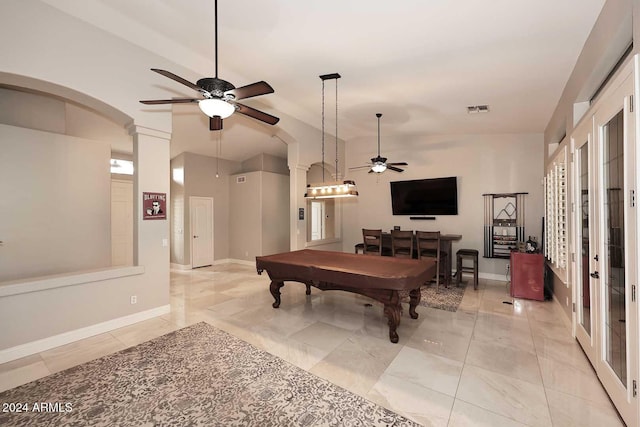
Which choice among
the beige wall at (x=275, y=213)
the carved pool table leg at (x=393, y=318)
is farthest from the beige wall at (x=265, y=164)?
the carved pool table leg at (x=393, y=318)

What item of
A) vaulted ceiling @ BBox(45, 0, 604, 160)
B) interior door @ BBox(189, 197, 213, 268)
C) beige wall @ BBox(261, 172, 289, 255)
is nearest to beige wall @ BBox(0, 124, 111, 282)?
vaulted ceiling @ BBox(45, 0, 604, 160)

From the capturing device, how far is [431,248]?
5.42 metres

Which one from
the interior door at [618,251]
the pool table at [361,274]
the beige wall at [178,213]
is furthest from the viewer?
the beige wall at [178,213]

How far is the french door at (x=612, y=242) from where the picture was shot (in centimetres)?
179

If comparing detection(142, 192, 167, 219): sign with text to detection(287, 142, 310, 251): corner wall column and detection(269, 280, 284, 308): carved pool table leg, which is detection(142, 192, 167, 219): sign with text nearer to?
detection(269, 280, 284, 308): carved pool table leg

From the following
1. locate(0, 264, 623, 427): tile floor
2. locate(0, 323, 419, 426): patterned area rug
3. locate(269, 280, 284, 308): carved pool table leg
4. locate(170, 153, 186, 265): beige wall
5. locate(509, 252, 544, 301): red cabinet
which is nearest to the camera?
locate(0, 323, 419, 426): patterned area rug

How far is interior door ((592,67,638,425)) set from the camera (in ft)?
5.85

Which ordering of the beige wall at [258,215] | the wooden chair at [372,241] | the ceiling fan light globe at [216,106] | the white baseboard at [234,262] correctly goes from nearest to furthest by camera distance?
the ceiling fan light globe at [216,106]
the wooden chair at [372,241]
the beige wall at [258,215]
the white baseboard at [234,262]

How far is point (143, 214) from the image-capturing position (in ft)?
12.3

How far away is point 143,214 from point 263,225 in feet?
13.9

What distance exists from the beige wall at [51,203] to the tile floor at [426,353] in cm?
156

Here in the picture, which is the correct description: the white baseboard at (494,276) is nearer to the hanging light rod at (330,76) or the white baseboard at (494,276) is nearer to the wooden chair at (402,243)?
the wooden chair at (402,243)

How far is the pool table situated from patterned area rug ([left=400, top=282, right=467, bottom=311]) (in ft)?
2.61

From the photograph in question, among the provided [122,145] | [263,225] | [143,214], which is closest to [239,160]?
[263,225]
